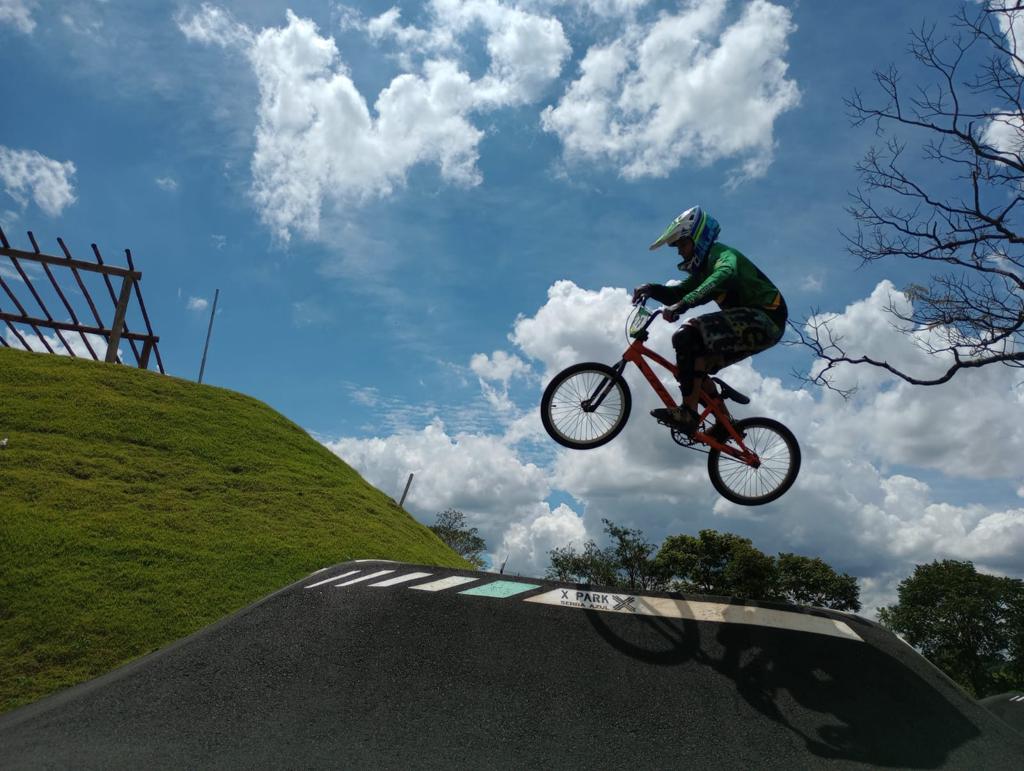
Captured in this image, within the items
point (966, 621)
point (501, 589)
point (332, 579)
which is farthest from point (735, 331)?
point (966, 621)

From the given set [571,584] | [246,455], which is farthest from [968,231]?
[246,455]

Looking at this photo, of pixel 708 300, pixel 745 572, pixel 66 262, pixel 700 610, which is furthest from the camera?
pixel 745 572

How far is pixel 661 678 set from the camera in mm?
6621

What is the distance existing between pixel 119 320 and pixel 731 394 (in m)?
20.6

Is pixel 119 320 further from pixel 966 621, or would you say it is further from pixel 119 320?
pixel 966 621

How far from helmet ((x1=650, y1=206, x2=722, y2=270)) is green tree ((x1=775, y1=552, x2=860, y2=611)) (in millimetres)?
31932

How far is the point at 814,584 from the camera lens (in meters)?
35.7

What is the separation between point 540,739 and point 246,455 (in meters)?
13.4

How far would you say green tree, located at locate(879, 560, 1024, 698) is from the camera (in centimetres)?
4231

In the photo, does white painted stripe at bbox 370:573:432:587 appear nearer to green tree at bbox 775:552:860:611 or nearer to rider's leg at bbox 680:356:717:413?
rider's leg at bbox 680:356:717:413

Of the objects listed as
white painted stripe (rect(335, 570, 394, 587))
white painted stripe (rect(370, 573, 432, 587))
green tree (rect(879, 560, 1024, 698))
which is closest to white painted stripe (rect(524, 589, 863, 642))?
white painted stripe (rect(370, 573, 432, 587))

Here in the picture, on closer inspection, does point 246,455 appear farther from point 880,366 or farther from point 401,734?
point 880,366

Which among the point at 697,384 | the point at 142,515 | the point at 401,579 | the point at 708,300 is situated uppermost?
the point at 708,300

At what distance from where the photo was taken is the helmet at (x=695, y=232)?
8.31m
